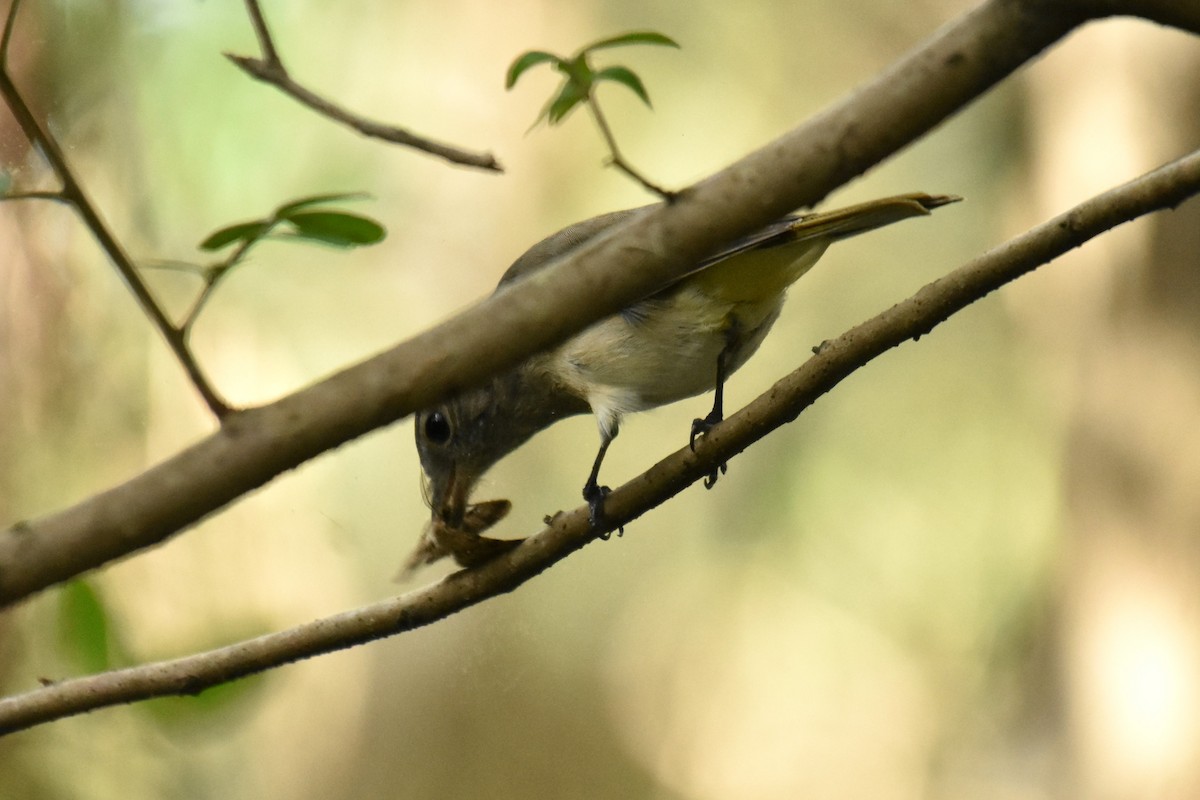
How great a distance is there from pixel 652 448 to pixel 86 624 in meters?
1.53

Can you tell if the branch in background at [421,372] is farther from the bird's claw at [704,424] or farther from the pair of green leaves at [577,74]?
the bird's claw at [704,424]

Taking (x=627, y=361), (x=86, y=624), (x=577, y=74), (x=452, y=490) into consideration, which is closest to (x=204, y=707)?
(x=86, y=624)

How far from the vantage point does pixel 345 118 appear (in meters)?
0.84

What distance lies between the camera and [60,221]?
2396 mm

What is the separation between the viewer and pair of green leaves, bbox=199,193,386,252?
804 mm

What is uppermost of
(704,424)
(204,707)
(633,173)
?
(633,173)

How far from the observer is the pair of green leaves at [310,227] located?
80 cm

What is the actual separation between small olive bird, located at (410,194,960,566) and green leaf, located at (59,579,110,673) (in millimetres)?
423

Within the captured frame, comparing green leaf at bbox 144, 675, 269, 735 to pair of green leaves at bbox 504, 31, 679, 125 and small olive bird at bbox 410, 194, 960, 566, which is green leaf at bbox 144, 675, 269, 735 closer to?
small olive bird at bbox 410, 194, 960, 566

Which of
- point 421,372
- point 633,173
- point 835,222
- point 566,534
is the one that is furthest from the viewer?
point 835,222

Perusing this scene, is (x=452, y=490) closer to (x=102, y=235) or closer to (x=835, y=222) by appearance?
(x=835, y=222)

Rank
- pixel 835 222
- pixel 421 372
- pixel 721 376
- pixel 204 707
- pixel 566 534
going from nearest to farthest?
1. pixel 421 372
2. pixel 566 534
3. pixel 204 707
4. pixel 835 222
5. pixel 721 376

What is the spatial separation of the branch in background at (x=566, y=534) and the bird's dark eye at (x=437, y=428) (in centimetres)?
75

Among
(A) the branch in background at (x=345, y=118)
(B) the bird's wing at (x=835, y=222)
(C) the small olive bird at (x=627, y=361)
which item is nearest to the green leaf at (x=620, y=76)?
(A) the branch in background at (x=345, y=118)
